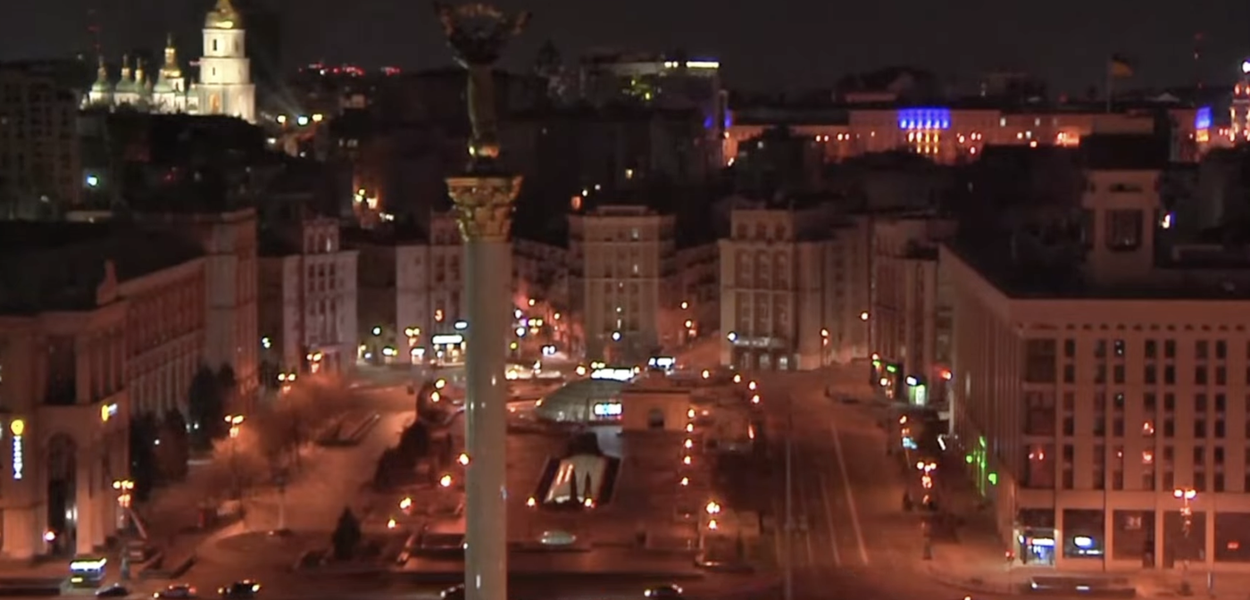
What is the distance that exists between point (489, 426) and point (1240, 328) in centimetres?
1420

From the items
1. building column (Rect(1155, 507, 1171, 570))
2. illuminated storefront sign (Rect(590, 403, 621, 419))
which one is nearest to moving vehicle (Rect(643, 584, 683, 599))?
building column (Rect(1155, 507, 1171, 570))

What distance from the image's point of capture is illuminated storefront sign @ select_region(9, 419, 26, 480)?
24.5 meters

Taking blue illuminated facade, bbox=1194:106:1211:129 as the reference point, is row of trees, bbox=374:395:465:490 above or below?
below

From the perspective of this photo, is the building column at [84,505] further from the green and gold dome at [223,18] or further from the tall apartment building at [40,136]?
the green and gold dome at [223,18]

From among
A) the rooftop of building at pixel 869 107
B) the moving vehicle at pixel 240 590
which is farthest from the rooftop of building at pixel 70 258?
the rooftop of building at pixel 869 107

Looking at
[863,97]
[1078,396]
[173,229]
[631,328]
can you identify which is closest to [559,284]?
[631,328]

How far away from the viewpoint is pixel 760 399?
3606 centimetres

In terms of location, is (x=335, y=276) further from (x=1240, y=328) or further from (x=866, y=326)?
(x=1240, y=328)

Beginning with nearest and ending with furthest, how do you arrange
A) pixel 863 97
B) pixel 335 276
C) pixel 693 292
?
pixel 335 276 → pixel 693 292 → pixel 863 97

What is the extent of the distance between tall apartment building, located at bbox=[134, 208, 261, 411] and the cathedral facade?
1657 cm

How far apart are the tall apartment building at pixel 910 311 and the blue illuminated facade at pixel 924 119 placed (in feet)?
104

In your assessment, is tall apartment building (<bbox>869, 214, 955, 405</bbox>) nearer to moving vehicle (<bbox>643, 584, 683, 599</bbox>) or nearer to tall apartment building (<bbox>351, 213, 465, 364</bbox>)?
tall apartment building (<bbox>351, 213, 465, 364</bbox>)

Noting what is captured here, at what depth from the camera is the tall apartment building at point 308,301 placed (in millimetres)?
38531

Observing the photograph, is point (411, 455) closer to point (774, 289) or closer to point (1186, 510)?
point (1186, 510)
